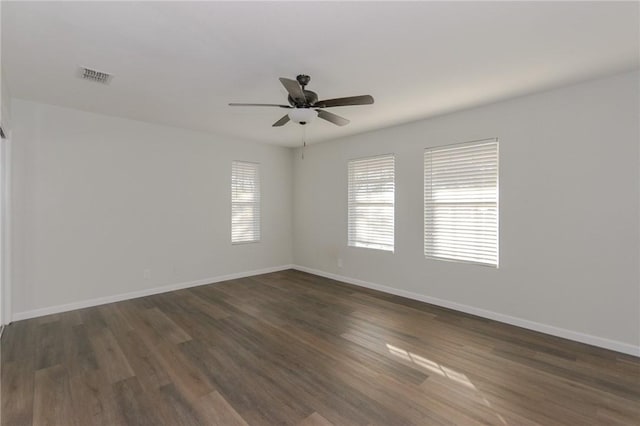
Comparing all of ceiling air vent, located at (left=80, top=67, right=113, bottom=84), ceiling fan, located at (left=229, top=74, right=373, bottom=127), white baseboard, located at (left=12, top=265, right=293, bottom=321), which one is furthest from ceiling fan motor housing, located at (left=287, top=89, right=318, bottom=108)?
white baseboard, located at (left=12, top=265, right=293, bottom=321)

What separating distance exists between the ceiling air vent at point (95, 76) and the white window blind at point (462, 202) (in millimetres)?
3943

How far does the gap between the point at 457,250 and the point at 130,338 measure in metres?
4.03

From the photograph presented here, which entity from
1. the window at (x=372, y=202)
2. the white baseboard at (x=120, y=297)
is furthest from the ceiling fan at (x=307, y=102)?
the white baseboard at (x=120, y=297)

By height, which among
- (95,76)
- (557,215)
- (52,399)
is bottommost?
(52,399)

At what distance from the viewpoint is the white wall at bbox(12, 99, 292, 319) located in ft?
11.8

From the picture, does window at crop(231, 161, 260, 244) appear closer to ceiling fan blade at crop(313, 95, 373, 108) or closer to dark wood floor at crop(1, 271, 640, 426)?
dark wood floor at crop(1, 271, 640, 426)

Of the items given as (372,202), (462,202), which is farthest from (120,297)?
(462,202)

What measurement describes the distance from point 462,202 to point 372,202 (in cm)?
148

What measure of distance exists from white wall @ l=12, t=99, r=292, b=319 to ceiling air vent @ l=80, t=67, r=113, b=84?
1.37 meters

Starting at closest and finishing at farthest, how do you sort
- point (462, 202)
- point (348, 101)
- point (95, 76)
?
point (348, 101) → point (95, 76) → point (462, 202)

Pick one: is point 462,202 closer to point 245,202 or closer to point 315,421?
point 315,421

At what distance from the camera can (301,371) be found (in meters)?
2.41

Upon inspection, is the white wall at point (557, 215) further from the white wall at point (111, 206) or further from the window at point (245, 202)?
the white wall at point (111, 206)

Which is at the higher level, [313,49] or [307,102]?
[313,49]
